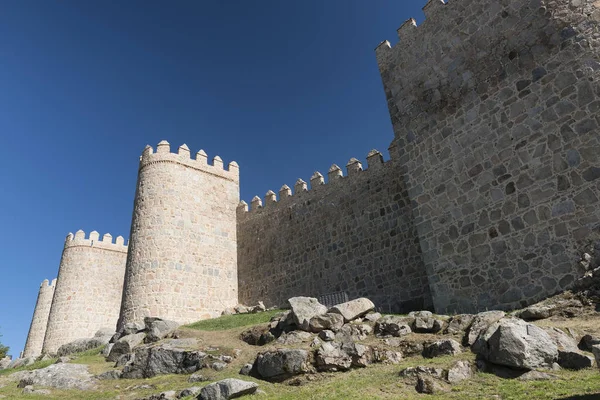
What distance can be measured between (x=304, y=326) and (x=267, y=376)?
64.9 inches

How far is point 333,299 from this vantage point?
1556cm

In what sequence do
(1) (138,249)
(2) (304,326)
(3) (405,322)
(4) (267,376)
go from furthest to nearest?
(1) (138,249), (2) (304,326), (3) (405,322), (4) (267,376)

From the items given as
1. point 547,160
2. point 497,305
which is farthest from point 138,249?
point 547,160

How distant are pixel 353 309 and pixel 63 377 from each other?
6.87 metres

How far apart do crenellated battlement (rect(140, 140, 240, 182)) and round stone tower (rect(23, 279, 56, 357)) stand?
17.4 m

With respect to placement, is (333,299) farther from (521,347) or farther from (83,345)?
(521,347)

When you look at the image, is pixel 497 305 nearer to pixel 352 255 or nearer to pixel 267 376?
pixel 267 376

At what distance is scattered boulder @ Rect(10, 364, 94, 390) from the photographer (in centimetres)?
912

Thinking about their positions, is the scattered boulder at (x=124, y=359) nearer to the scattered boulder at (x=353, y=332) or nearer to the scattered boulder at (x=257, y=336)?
the scattered boulder at (x=257, y=336)

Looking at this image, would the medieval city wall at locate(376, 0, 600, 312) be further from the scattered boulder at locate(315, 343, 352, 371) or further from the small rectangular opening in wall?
the small rectangular opening in wall

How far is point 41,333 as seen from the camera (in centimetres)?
2891

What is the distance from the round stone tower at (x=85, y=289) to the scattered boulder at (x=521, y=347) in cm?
2381

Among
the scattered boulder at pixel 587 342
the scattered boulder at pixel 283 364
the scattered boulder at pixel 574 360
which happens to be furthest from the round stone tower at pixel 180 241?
the scattered boulder at pixel 587 342

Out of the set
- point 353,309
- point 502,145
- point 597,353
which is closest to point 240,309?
point 353,309
